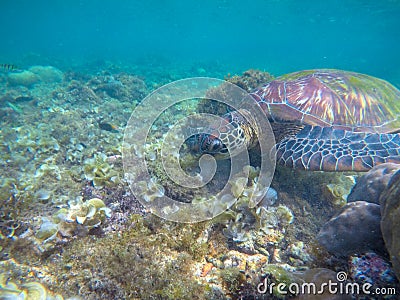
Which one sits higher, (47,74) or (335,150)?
(47,74)

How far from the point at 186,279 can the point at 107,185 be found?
182 cm

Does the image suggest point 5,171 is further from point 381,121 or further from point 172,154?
point 381,121

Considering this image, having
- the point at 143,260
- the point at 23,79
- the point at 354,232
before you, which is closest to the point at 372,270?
the point at 354,232

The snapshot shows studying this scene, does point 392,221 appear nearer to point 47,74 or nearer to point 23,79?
point 23,79

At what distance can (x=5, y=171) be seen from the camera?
379cm

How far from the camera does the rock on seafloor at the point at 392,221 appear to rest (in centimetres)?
133

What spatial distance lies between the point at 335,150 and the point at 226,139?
1597 millimetres

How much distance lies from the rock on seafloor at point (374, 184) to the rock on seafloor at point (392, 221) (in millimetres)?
759

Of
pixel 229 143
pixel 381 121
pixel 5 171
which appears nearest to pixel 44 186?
pixel 5 171

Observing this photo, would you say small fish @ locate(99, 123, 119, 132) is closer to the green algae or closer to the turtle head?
the turtle head

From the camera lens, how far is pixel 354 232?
1.75 metres

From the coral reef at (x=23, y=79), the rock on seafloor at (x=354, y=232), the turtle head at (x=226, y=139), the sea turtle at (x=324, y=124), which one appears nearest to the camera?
the rock on seafloor at (x=354, y=232)

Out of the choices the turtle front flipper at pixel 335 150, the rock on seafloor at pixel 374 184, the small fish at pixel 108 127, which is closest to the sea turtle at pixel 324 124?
the turtle front flipper at pixel 335 150

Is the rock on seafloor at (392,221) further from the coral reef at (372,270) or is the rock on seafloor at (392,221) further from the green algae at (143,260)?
the green algae at (143,260)
